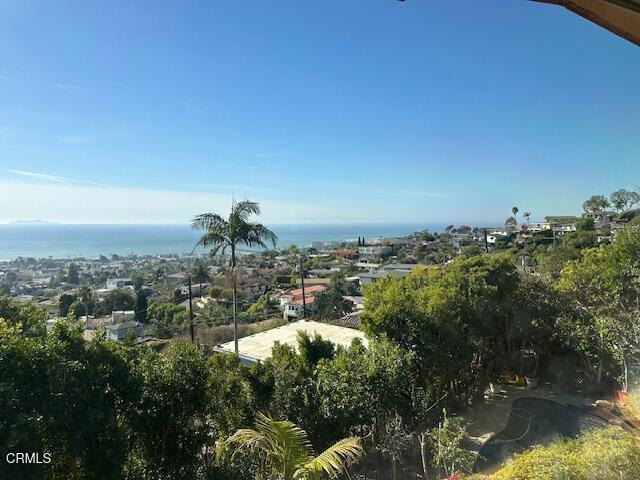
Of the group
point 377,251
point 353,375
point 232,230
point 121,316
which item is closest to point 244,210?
point 232,230

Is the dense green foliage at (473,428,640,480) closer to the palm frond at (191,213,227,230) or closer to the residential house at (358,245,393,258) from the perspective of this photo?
the palm frond at (191,213,227,230)

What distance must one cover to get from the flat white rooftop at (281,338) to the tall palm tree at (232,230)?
2.80 metres

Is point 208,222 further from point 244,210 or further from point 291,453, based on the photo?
point 291,453

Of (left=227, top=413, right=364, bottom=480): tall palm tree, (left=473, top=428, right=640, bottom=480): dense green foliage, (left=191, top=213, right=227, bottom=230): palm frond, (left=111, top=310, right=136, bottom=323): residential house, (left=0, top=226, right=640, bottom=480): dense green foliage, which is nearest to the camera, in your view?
(left=473, top=428, right=640, bottom=480): dense green foliage

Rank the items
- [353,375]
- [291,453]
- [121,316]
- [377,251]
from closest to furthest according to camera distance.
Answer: [291,453] → [353,375] → [121,316] → [377,251]

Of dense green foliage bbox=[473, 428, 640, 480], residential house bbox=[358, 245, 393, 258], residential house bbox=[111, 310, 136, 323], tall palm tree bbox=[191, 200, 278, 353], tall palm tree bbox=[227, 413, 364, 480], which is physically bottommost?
residential house bbox=[111, 310, 136, 323]

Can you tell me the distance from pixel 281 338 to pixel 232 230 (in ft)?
21.7

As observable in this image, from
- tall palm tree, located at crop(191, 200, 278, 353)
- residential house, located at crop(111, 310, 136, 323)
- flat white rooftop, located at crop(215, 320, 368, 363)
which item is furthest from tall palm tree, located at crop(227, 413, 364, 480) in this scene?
residential house, located at crop(111, 310, 136, 323)

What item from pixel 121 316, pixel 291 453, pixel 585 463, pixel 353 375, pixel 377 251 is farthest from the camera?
pixel 377 251

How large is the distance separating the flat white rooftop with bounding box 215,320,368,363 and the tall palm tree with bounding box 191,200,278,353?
9.19 feet

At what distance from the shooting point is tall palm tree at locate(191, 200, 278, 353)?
31.8ft

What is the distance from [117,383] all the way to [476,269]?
28.7 feet

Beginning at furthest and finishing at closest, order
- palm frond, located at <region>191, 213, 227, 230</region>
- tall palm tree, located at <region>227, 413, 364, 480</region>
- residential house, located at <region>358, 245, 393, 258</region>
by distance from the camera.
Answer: residential house, located at <region>358, 245, 393, 258</region> < palm frond, located at <region>191, 213, 227, 230</region> < tall palm tree, located at <region>227, 413, 364, 480</region>

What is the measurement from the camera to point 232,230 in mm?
9797
